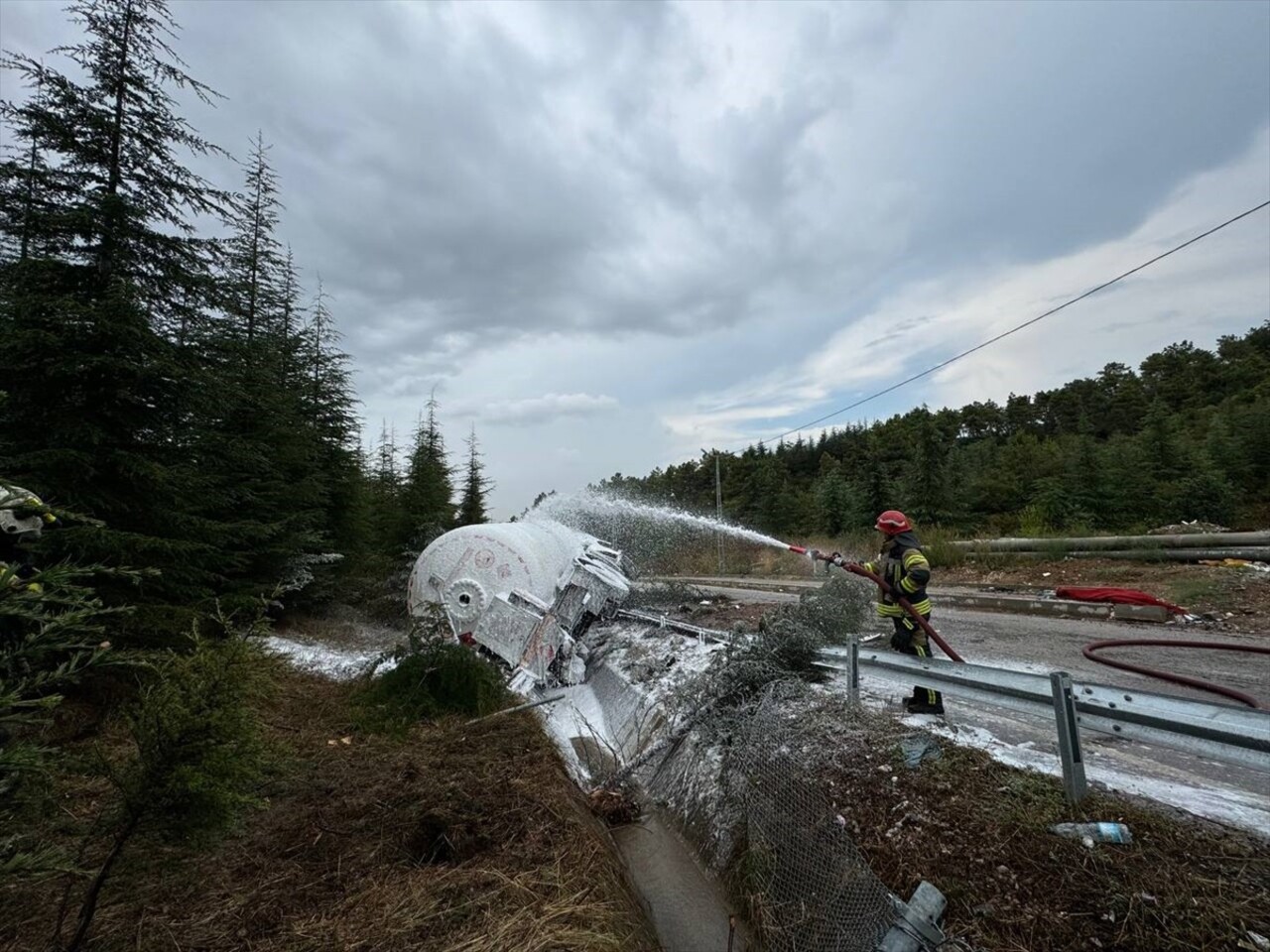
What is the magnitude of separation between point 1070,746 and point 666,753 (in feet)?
9.51

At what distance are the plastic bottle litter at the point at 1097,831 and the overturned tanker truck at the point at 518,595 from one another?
16.8 feet

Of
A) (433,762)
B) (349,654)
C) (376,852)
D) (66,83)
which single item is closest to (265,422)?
(349,654)

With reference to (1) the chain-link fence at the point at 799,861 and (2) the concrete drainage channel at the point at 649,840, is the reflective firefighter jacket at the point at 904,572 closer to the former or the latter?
(1) the chain-link fence at the point at 799,861

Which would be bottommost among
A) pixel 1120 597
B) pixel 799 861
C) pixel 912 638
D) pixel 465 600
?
pixel 799 861

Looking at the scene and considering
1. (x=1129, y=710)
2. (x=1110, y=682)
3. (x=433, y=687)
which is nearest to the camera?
(x=1129, y=710)

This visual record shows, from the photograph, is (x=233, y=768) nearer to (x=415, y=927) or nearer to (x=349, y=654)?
(x=415, y=927)

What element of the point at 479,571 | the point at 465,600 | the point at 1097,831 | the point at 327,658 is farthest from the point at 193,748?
the point at 327,658

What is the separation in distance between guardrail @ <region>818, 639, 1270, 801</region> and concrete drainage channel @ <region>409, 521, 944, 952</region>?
1144 millimetres

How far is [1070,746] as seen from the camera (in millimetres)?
3023

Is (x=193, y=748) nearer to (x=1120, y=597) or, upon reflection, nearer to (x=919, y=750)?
(x=919, y=750)

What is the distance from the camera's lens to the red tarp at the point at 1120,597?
866 cm

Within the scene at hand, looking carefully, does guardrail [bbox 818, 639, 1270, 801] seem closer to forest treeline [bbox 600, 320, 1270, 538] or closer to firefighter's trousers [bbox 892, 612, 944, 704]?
firefighter's trousers [bbox 892, 612, 944, 704]

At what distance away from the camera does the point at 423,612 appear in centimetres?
773

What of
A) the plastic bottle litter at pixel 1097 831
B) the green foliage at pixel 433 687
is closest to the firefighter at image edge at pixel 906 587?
the plastic bottle litter at pixel 1097 831
